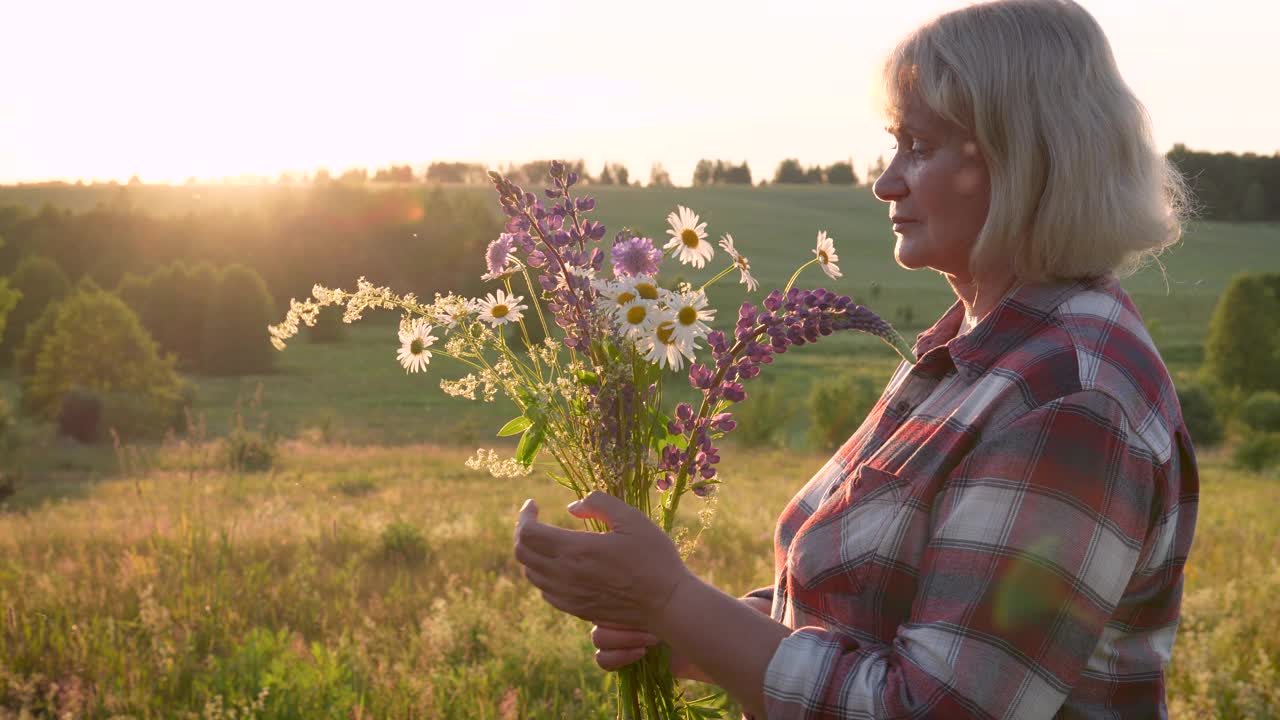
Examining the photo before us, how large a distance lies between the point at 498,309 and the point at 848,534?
2.31 ft

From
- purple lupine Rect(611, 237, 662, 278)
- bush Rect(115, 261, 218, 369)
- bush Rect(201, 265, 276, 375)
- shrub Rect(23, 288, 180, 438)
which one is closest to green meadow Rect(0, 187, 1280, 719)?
purple lupine Rect(611, 237, 662, 278)

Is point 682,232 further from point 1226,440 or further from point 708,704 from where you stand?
point 1226,440

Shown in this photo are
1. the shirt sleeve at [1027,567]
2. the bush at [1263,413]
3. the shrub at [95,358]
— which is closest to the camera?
the shirt sleeve at [1027,567]

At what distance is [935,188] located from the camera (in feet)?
4.90

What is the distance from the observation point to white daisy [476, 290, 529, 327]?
1.67 metres

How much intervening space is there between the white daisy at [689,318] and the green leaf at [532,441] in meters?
0.30

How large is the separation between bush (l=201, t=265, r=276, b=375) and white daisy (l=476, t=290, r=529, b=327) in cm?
4434

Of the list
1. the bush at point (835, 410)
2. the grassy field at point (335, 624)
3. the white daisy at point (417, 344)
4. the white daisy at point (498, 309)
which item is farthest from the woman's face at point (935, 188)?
the bush at point (835, 410)

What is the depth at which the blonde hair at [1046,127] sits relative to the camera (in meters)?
1.39

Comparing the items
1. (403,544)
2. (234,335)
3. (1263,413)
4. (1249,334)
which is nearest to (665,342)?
(403,544)

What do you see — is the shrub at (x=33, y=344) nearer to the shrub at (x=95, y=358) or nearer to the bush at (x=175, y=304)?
the shrub at (x=95, y=358)

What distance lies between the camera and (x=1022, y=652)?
119 centimetres

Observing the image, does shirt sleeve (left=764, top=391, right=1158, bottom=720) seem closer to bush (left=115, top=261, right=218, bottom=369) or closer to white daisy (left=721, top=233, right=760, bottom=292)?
white daisy (left=721, top=233, right=760, bottom=292)

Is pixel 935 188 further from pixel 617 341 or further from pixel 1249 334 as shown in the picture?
pixel 1249 334
